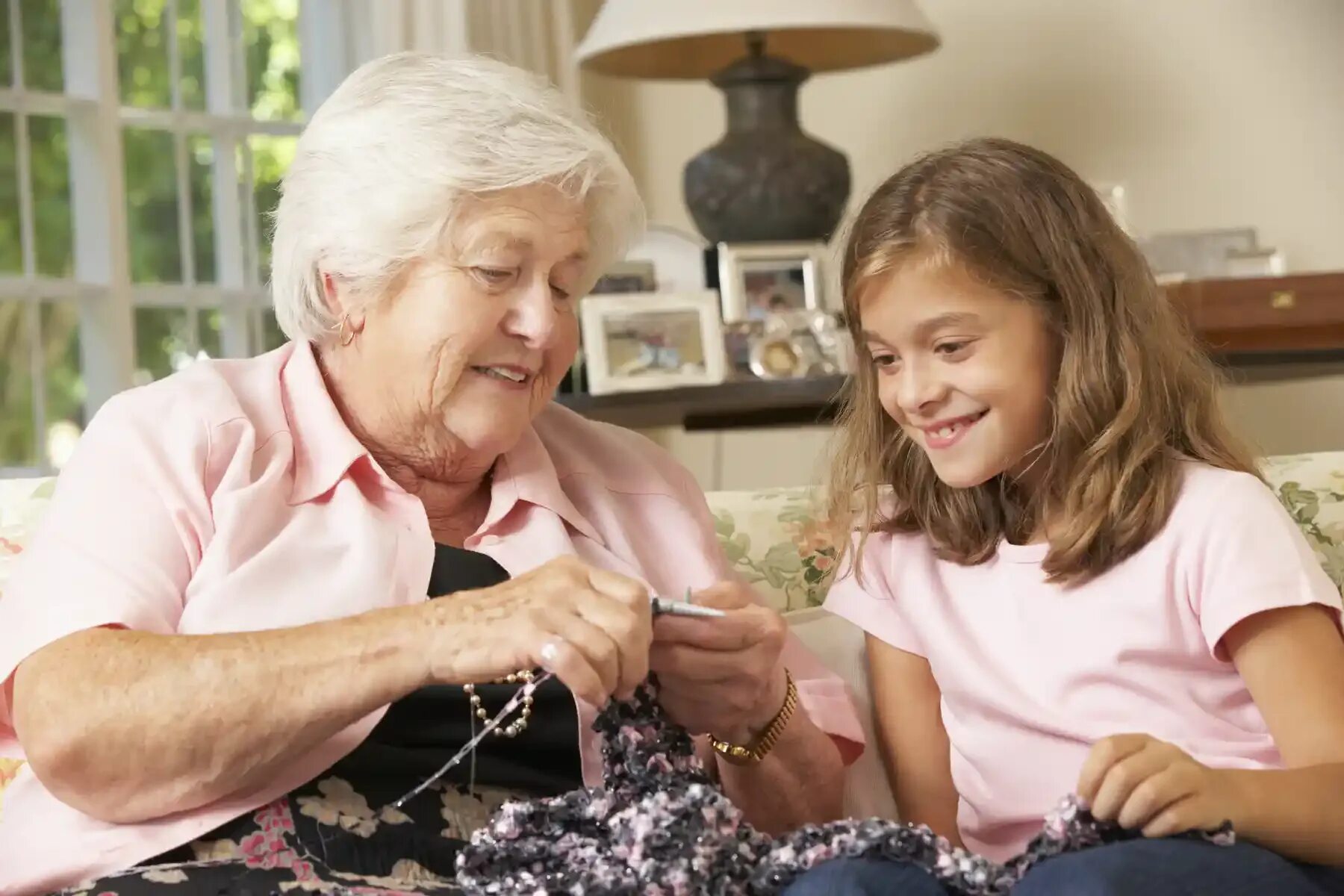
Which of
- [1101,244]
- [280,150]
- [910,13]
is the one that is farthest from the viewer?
[280,150]

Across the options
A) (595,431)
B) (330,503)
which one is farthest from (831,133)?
(330,503)

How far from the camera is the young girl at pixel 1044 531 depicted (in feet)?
4.75

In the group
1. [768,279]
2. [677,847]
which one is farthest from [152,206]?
[677,847]

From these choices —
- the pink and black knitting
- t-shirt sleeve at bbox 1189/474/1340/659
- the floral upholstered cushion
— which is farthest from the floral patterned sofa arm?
the pink and black knitting

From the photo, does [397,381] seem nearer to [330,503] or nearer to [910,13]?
[330,503]

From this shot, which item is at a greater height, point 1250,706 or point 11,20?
point 11,20

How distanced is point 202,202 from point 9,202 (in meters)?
0.42

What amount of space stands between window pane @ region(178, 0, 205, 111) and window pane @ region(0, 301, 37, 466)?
0.59 metres

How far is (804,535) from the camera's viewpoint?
1.94 metres

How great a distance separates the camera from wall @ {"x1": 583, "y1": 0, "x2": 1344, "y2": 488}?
3330 mm

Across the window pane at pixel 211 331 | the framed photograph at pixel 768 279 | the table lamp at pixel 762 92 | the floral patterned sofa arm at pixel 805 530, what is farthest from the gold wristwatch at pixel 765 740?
the window pane at pixel 211 331

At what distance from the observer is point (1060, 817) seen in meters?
1.23

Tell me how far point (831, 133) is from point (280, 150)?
46.2 inches

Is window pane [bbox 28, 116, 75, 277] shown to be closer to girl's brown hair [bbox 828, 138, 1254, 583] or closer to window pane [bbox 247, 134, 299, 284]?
window pane [bbox 247, 134, 299, 284]
